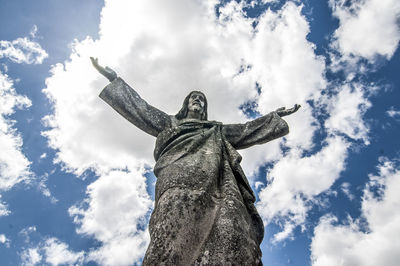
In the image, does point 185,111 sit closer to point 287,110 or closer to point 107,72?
point 107,72

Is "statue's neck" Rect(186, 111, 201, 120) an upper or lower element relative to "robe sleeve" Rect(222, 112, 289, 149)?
upper

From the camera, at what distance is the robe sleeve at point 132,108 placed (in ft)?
19.9

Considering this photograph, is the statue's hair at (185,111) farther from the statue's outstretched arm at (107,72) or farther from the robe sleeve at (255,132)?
the statue's outstretched arm at (107,72)

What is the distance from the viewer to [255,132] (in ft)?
21.3

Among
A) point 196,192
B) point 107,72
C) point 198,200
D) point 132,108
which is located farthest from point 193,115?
point 198,200

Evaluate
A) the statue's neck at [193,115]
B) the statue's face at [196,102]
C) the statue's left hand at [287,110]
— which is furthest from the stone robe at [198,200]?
the statue's left hand at [287,110]

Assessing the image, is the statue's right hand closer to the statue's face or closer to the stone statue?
the stone statue

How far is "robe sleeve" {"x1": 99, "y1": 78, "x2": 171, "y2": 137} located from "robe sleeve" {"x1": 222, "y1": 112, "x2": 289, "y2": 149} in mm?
1345

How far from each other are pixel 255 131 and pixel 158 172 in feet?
8.97

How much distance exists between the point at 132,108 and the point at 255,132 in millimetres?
2627

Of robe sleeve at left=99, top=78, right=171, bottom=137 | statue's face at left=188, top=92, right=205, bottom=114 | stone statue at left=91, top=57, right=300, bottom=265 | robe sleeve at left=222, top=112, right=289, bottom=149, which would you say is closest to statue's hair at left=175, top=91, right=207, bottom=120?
statue's face at left=188, top=92, right=205, bottom=114

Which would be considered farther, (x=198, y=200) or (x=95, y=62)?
(x=95, y=62)

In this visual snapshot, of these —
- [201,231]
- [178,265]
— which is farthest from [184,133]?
[178,265]

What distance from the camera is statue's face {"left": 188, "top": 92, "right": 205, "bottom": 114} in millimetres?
6752
